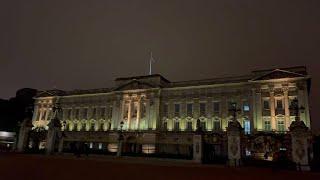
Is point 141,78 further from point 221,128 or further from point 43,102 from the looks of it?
point 43,102

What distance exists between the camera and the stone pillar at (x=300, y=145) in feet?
81.3

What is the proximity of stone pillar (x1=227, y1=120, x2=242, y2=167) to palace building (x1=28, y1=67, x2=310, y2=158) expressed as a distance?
63.3 ft

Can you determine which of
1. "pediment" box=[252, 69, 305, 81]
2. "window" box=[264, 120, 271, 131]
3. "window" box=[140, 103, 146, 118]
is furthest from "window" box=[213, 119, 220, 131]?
"window" box=[140, 103, 146, 118]

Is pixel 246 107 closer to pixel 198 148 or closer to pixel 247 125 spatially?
pixel 247 125

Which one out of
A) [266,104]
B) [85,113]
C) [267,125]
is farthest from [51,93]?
[267,125]

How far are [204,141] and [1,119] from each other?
77.2 meters

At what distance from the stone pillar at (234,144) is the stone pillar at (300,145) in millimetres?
4831

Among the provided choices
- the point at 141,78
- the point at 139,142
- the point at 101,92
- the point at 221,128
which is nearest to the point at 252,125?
the point at 221,128

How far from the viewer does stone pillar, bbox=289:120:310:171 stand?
24.8 m

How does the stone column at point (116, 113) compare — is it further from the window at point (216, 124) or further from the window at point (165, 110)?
the window at point (216, 124)

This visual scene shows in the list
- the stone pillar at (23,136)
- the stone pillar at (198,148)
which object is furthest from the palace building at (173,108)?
the stone pillar at (198,148)

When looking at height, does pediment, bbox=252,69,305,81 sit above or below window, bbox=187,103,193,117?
above

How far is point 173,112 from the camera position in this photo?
62.0m

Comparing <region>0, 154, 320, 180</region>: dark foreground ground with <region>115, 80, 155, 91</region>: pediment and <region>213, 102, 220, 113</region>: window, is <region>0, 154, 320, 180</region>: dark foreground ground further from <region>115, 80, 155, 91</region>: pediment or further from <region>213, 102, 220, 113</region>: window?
<region>115, 80, 155, 91</region>: pediment
